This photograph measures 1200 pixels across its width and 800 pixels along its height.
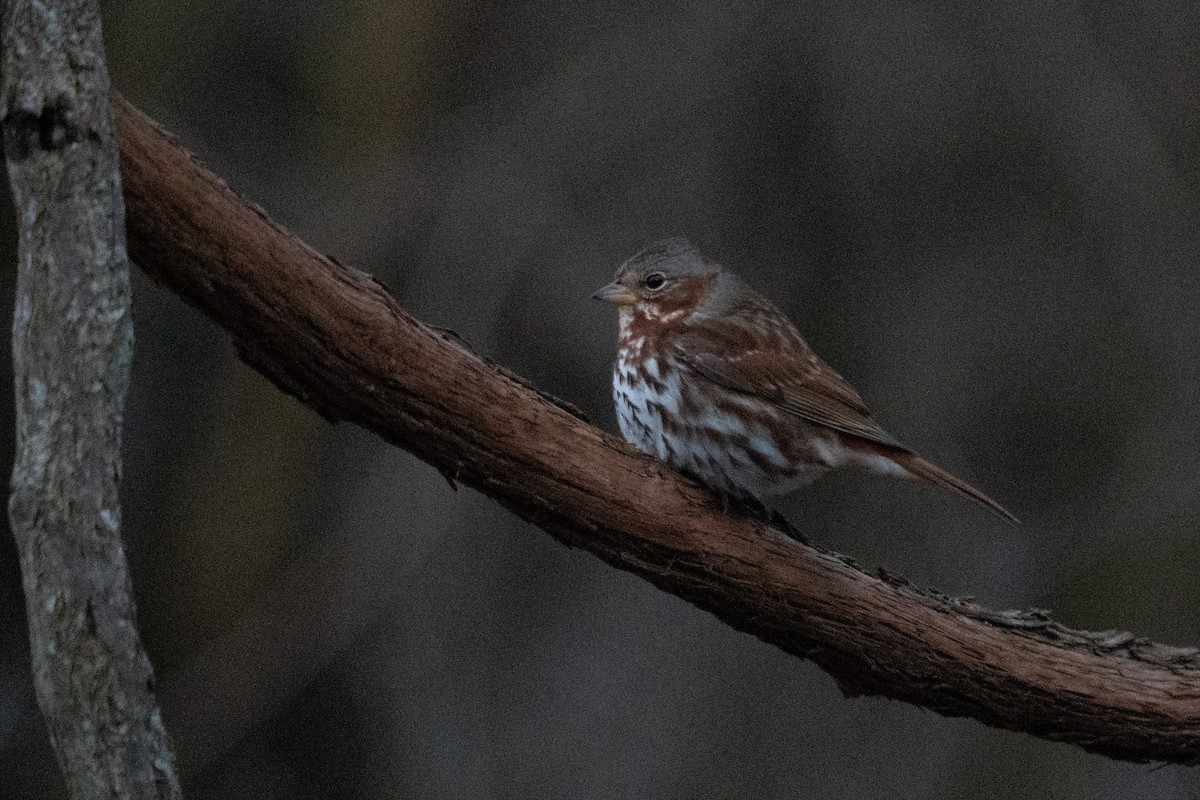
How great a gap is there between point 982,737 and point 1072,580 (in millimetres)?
932

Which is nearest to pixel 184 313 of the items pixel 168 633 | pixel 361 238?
pixel 361 238

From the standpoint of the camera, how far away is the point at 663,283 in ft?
16.0

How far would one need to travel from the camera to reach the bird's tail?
4426 mm

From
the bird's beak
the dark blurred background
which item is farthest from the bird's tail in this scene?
the dark blurred background

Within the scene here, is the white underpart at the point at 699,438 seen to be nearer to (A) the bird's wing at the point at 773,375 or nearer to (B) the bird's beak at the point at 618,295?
(A) the bird's wing at the point at 773,375

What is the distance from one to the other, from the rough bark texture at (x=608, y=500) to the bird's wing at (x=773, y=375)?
50cm

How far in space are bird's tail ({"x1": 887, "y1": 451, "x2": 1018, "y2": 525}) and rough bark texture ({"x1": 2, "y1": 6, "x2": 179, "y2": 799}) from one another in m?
2.56

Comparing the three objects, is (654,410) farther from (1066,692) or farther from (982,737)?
(982,737)

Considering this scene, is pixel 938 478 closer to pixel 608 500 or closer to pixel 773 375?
pixel 773 375

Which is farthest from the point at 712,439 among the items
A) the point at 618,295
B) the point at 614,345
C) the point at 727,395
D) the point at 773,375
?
the point at 614,345

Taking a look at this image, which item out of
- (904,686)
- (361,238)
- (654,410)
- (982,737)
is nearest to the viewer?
(904,686)

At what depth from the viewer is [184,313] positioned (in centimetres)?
651

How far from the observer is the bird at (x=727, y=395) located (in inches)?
174

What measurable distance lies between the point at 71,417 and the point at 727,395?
232 cm
